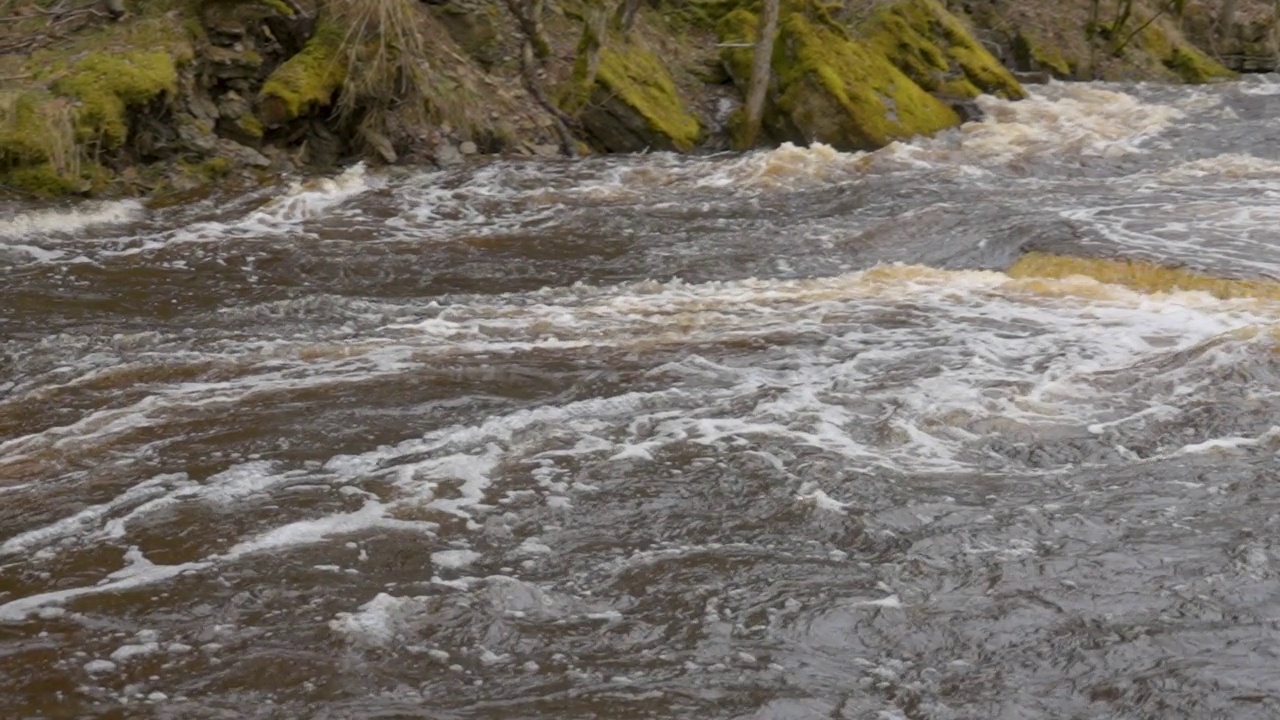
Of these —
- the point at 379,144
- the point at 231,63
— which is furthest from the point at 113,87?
the point at 379,144

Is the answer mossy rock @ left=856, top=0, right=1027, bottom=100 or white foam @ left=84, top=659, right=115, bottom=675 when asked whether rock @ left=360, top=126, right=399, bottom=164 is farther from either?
white foam @ left=84, top=659, right=115, bottom=675

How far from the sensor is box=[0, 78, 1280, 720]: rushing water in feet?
15.7

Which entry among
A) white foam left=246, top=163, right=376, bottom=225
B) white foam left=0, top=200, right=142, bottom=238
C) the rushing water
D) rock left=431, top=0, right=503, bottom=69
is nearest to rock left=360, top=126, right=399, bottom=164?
white foam left=246, top=163, right=376, bottom=225

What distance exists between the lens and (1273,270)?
998 centimetres

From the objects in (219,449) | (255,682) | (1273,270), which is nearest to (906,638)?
(255,682)

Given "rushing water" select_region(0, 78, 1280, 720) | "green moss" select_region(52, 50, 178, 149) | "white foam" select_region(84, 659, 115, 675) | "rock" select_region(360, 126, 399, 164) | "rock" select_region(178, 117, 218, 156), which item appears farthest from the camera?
"rock" select_region(360, 126, 399, 164)

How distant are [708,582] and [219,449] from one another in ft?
8.66

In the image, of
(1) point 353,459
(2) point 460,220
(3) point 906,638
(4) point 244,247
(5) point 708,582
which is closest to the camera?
(3) point 906,638

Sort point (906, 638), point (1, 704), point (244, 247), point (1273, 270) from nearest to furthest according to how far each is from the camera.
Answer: point (1, 704), point (906, 638), point (1273, 270), point (244, 247)

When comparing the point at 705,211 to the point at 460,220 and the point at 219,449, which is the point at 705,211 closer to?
Answer: the point at 460,220

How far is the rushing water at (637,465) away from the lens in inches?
189

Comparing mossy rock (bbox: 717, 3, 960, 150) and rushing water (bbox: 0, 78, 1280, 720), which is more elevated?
mossy rock (bbox: 717, 3, 960, 150)

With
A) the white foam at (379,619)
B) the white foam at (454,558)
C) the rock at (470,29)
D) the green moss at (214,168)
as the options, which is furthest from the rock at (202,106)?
the white foam at (379,619)

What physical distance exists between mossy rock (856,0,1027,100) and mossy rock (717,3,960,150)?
2.33ft
